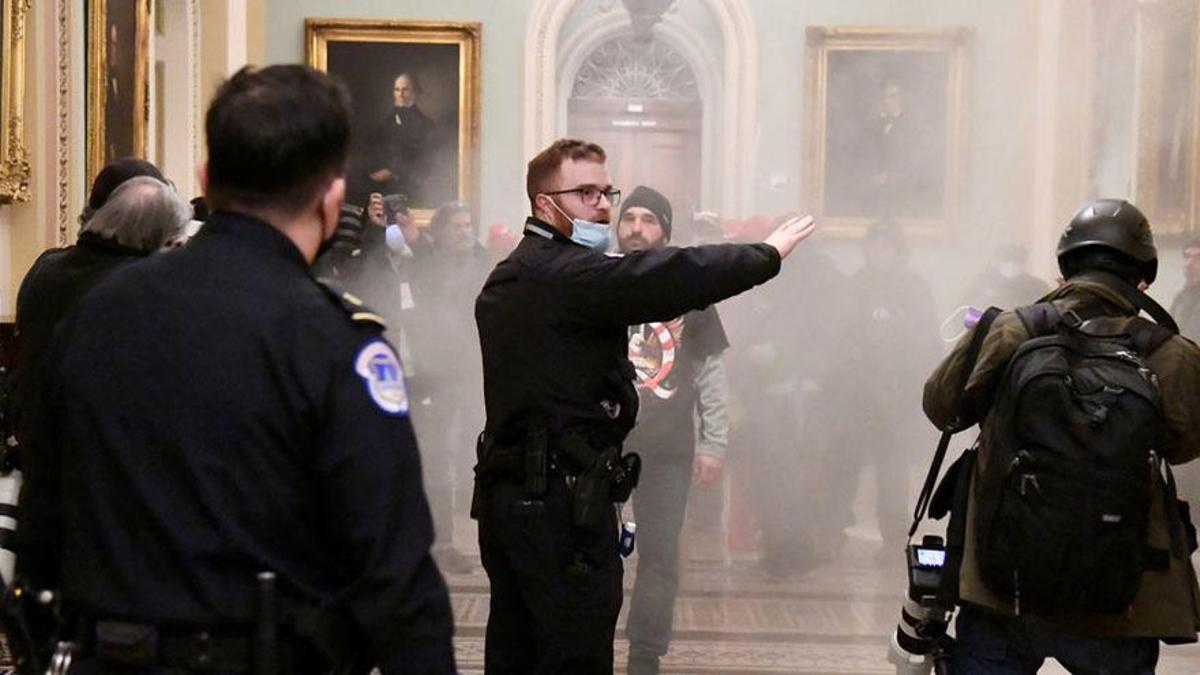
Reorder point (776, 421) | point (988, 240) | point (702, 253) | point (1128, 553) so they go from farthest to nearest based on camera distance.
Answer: point (988, 240)
point (776, 421)
point (702, 253)
point (1128, 553)

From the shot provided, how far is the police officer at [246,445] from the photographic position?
173cm

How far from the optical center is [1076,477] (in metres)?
2.76

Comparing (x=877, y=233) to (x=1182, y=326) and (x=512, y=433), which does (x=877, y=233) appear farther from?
(x=512, y=433)

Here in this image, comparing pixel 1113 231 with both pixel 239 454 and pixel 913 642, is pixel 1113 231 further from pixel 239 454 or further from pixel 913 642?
pixel 239 454

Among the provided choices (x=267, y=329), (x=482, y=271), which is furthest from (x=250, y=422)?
(x=482, y=271)

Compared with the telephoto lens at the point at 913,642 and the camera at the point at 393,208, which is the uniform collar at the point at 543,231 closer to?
the telephoto lens at the point at 913,642

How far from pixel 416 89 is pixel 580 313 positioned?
8.60 metres

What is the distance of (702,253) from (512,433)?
0.53 metres

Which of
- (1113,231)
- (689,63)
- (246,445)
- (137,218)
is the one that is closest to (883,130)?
(689,63)

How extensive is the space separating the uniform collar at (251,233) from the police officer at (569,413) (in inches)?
53.4

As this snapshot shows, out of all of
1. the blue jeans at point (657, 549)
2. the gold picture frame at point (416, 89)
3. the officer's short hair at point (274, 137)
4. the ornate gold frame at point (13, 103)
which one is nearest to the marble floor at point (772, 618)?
the blue jeans at point (657, 549)

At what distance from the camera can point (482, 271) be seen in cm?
783

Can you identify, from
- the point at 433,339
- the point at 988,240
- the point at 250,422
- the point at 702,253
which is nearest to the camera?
the point at 250,422

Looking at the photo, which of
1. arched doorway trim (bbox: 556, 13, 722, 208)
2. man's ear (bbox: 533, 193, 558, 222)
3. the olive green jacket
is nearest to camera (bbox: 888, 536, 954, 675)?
the olive green jacket
